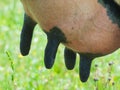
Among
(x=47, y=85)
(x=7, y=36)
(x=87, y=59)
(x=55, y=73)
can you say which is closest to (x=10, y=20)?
(x=7, y=36)

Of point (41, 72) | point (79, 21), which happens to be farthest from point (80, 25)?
point (41, 72)

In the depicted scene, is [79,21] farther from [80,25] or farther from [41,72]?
[41,72]

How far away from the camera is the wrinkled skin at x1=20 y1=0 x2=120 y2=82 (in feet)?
3.67

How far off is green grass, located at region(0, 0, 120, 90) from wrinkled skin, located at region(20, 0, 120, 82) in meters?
1.07

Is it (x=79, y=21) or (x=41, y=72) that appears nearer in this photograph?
(x=79, y=21)

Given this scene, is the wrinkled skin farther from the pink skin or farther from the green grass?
the green grass

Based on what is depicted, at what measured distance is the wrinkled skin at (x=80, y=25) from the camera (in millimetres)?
1117

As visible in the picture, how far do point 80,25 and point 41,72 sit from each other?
1.84 meters

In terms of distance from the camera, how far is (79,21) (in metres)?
1.14

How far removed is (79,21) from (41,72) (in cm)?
184

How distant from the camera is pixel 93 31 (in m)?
1.17

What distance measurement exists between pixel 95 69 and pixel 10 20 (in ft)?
4.74

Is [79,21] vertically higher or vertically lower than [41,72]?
higher

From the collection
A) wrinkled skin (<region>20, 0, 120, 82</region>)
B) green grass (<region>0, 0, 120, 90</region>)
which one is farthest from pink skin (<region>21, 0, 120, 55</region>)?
green grass (<region>0, 0, 120, 90</region>)
